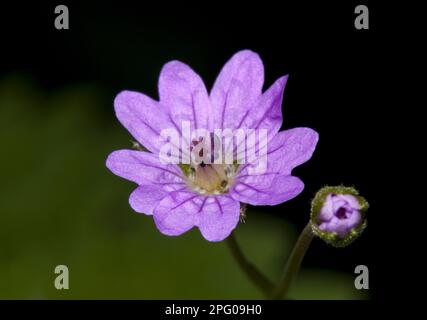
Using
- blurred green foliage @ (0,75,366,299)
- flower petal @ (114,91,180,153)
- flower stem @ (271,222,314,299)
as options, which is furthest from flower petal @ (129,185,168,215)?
blurred green foliage @ (0,75,366,299)

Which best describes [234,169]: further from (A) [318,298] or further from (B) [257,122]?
(A) [318,298]

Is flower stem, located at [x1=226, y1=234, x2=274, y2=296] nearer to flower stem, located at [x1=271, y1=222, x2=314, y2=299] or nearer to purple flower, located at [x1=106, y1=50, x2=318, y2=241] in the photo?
flower stem, located at [x1=271, y1=222, x2=314, y2=299]

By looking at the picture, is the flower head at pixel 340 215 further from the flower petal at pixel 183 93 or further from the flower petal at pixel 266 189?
the flower petal at pixel 183 93

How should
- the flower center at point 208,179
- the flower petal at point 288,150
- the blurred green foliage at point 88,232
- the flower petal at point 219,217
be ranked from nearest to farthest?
Answer: the flower petal at point 219,217 < the flower petal at point 288,150 < the flower center at point 208,179 < the blurred green foliage at point 88,232

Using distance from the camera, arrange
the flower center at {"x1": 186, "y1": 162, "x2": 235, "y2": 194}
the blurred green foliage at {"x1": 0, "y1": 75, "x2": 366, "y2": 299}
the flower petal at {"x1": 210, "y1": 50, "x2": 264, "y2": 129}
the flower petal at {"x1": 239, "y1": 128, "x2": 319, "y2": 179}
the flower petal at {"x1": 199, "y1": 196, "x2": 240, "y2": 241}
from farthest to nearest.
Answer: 1. the blurred green foliage at {"x1": 0, "y1": 75, "x2": 366, "y2": 299}
2. the flower center at {"x1": 186, "y1": 162, "x2": 235, "y2": 194}
3. the flower petal at {"x1": 210, "y1": 50, "x2": 264, "y2": 129}
4. the flower petal at {"x1": 239, "y1": 128, "x2": 319, "y2": 179}
5. the flower petal at {"x1": 199, "y1": 196, "x2": 240, "y2": 241}

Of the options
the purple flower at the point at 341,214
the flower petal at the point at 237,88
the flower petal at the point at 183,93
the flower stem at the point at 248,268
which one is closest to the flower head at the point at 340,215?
the purple flower at the point at 341,214

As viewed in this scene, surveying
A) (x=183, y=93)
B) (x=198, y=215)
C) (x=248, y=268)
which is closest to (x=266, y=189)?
(x=198, y=215)
